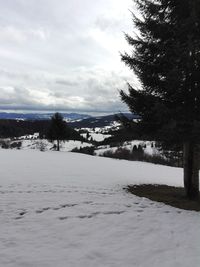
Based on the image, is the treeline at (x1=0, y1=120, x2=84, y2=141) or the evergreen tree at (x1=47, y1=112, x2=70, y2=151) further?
the treeline at (x1=0, y1=120, x2=84, y2=141)

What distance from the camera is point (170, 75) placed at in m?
11.3

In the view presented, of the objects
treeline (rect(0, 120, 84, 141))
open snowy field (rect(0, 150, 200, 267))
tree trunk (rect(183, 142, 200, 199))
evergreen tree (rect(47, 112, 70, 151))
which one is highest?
treeline (rect(0, 120, 84, 141))

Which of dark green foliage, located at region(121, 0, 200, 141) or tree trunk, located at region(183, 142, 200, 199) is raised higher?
dark green foliage, located at region(121, 0, 200, 141)

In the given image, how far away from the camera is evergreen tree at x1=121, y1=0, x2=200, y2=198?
11484 millimetres

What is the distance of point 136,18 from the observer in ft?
44.7

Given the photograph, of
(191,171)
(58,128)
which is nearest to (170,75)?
(191,171)

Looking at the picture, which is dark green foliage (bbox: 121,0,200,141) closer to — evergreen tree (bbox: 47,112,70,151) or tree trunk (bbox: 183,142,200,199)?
tree trunk (bbox: 183,142,200,199)

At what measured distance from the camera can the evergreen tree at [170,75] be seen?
11.5 metres

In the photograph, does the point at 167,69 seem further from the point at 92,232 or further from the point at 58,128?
the point at 58,128

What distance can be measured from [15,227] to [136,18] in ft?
32.7

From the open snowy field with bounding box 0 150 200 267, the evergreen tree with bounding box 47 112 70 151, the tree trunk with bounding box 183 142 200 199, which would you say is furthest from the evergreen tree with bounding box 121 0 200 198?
the evergreen tree with bounding box 47 112 70 151

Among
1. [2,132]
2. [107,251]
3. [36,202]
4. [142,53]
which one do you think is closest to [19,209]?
[36,202]

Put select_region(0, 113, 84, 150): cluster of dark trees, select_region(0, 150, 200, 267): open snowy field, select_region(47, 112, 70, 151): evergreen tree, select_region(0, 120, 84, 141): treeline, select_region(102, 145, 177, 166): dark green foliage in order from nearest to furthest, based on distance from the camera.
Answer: select_region(0, 150, 200, 267): open snowy field → select_region(47, 112, 70, 151): evergreen tree → select_region(0, 113, 84, 150): cluster of dark trees → select_region(102, 145, 177, 166): dark green foliage → select_region(0, 120, 84, 141): treeline

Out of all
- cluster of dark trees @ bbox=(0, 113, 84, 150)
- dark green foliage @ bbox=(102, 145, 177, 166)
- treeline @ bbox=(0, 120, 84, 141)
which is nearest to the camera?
cluster of dark trees @ bbox=(0, 113, 84, 150)
